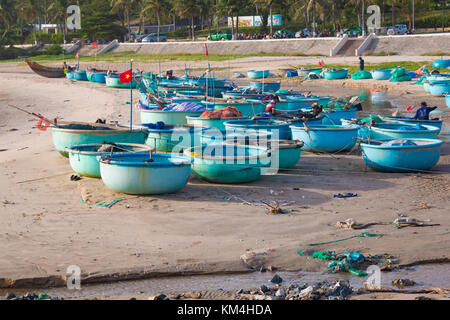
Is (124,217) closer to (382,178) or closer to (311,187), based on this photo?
(311,187)

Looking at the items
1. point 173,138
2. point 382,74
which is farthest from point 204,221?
point 382,74

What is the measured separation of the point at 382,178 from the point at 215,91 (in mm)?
18726

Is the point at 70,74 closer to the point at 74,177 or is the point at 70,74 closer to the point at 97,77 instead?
the point at 97,77

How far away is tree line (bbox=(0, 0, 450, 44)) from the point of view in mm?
73500

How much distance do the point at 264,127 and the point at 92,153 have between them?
17.5 feet

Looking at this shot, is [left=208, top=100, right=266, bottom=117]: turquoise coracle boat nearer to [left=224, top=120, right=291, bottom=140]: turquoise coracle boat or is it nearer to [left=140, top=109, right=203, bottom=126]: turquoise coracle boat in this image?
[left=140, top=109, right=203, bottom=126]: turquoise coracle boat

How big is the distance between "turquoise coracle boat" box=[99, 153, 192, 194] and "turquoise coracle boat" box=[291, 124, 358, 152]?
17.3 feet

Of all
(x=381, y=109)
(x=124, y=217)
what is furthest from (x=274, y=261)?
(x=381, y=109)

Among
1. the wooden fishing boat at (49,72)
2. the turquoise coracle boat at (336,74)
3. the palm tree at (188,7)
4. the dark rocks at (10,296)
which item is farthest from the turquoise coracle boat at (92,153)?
the palm tree at (188,7)

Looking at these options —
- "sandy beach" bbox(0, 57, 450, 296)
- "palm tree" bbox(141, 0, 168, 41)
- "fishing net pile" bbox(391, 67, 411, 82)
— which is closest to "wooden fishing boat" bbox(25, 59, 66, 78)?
"fishing net pile" bbox(391, 67, 411, 82)

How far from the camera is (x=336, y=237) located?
10.2m

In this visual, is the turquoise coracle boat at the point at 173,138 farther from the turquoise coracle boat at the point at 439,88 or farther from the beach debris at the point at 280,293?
the turquoise coracle boat at the point at 439,88

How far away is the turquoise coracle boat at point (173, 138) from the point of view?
55.1ft

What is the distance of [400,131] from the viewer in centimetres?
1630
